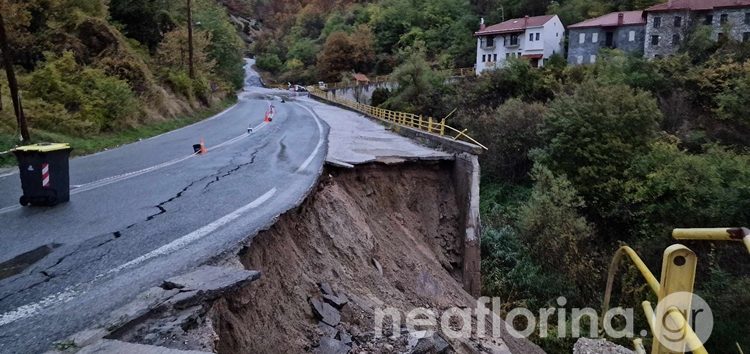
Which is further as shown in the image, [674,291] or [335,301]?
[335,301]

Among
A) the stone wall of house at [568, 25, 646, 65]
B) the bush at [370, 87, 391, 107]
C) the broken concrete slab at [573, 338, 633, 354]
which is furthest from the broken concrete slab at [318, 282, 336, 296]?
the stone wall of house at [568, 25, 646, 65]

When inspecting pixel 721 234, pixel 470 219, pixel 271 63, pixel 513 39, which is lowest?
pixel 470 219

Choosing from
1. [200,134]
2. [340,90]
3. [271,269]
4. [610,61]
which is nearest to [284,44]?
[340,90]

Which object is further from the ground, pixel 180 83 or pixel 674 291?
pixel 180 83

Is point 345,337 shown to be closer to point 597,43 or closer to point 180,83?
point 180,83

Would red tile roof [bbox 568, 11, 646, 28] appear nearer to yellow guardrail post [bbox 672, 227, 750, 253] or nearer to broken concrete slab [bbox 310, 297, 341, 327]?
broken concrete slab [bbox 310, 297, 341, 327]

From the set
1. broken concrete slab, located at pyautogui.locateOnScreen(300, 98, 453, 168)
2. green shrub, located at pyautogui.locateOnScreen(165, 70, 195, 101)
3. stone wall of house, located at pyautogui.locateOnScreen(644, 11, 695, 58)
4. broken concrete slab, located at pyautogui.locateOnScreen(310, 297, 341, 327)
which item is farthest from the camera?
stone wall of house, located at pyautogui.locateOnScreen(644, 11, 695, 58)

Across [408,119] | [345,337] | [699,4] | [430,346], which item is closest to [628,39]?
[699,4]
